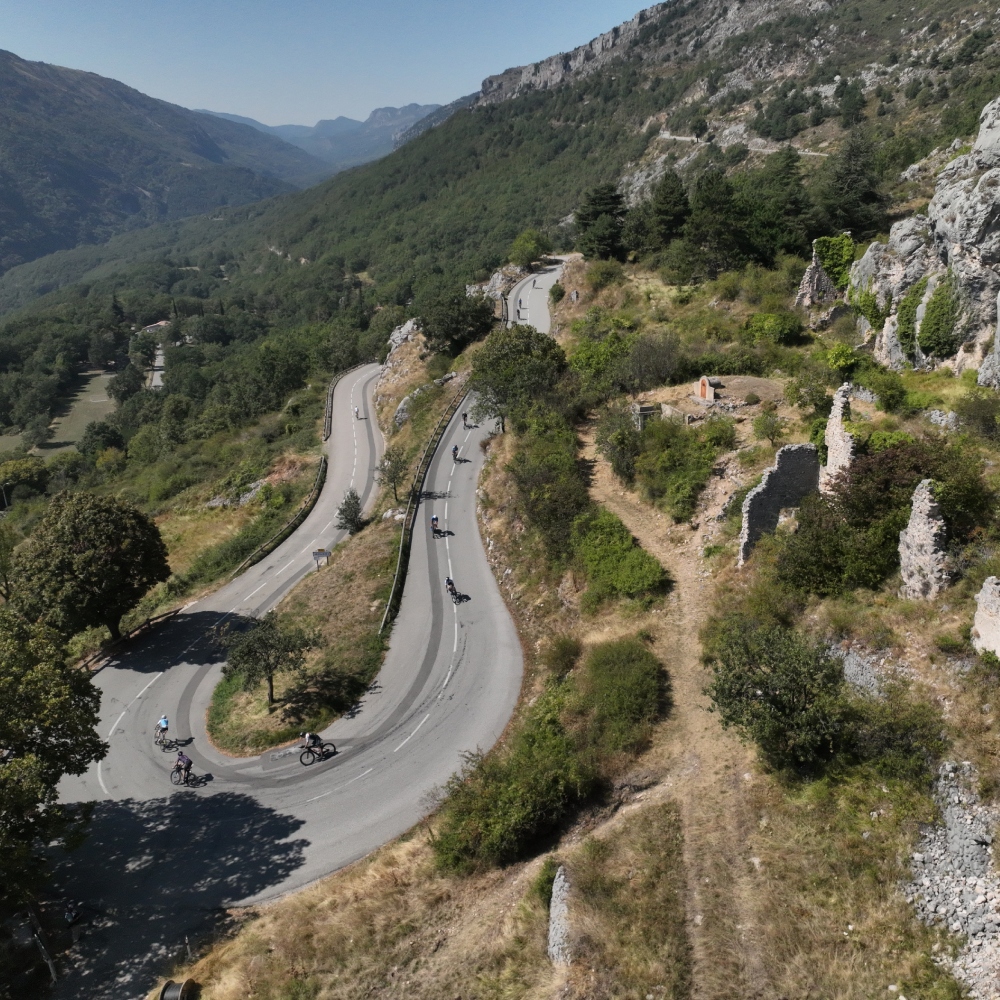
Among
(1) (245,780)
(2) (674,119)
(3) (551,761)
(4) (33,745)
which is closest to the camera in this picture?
(4) (33,745)

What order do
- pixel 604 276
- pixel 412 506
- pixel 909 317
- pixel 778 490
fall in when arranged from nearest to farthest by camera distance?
pixel 778 490
pixel 909 317
pixel 412 506
pixel 604 276

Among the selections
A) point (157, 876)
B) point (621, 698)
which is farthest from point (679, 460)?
point (157, 876)

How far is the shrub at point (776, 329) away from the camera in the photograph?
3891cm

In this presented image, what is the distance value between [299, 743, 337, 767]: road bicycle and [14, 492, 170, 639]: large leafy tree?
12861 mm

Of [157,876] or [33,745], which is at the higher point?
[33,745]

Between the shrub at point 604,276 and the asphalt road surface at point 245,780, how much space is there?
32973 millimetres

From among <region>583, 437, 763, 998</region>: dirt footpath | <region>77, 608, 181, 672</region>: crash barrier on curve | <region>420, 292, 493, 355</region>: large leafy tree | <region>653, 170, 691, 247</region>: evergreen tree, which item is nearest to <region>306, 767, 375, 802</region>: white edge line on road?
<region>583, 437, 763, 998</region>: dirt footpath

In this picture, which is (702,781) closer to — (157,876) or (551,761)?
(551,761)

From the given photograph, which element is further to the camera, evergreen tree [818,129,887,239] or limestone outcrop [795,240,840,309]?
evergreen tree [818,129,887,239]

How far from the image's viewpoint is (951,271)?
2864 cm

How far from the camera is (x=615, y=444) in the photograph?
32.0 metres

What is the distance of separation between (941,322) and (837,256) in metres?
14.4

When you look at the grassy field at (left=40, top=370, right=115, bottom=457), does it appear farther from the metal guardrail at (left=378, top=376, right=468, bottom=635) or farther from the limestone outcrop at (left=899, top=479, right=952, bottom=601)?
the limestone outcrop at (left=899, top=479, right=952, bottom=601)

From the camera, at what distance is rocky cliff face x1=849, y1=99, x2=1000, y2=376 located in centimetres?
2673
